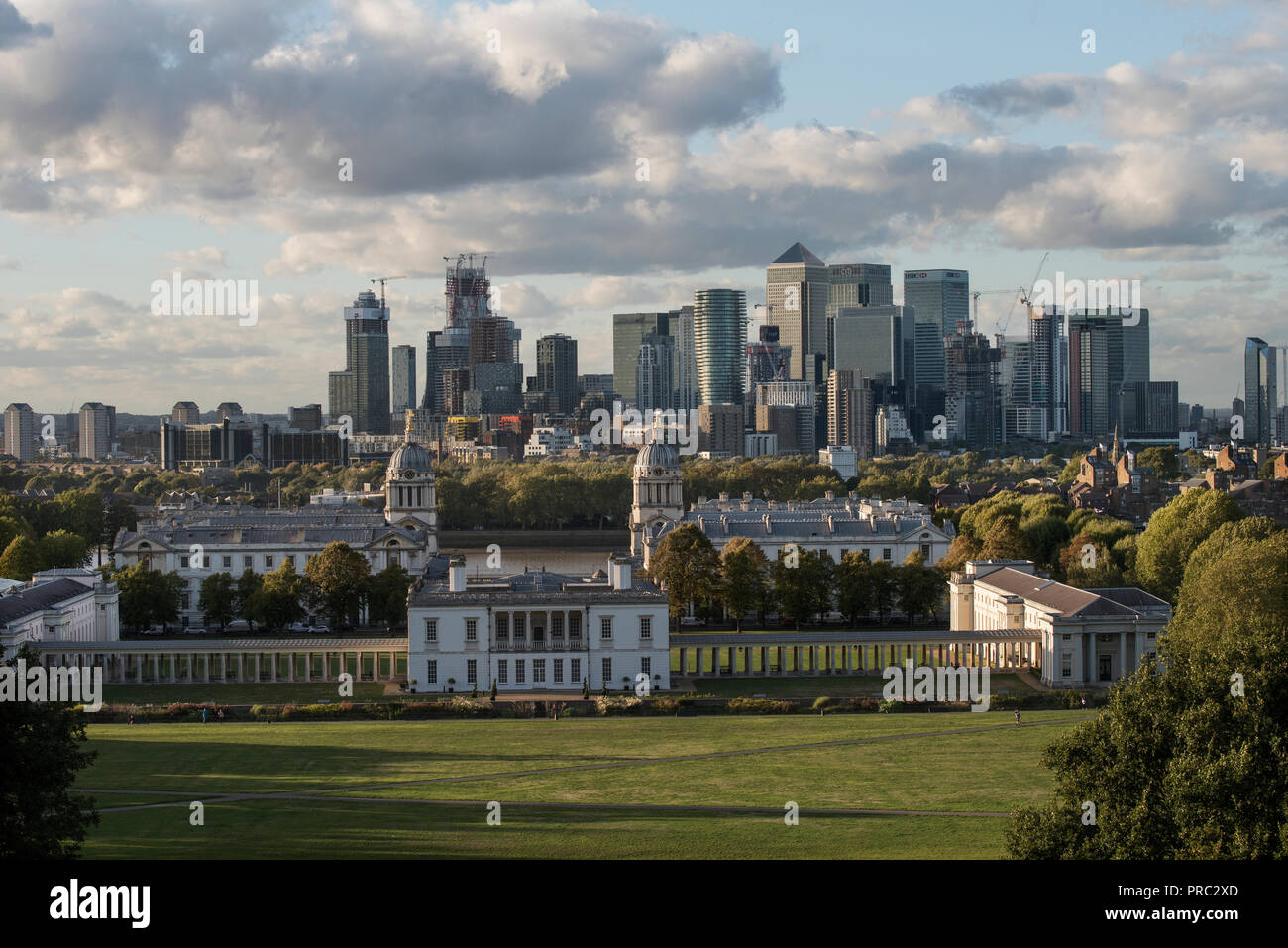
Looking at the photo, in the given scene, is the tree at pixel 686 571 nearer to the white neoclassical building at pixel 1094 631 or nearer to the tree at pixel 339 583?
the tree at pixel 339 583

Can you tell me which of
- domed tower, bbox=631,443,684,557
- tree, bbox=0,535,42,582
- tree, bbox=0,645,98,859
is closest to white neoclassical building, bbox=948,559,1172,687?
tree, bbox=0,645,98,859

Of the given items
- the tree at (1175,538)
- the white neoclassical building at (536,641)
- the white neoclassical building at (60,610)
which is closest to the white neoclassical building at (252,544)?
the white neoclassical building at (60,610)

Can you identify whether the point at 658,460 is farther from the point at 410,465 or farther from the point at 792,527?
the point at 410,465

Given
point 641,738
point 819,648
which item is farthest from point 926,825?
point 819,648

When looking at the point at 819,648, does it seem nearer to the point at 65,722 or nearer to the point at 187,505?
the point at 65,722

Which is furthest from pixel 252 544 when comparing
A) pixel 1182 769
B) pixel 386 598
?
pixel 1182 769
